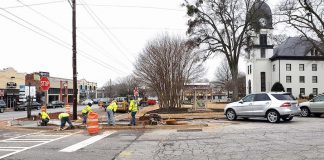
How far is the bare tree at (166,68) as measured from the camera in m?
32.6

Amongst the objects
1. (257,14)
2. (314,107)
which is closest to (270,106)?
(314,107)

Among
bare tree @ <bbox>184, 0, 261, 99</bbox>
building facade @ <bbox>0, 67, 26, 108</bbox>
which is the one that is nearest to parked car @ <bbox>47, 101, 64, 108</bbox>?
building facade @ <bbox>0, 67, 26, 108</bbox>

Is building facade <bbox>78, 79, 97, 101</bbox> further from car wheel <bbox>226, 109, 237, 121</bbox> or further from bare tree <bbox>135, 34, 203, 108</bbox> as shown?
car wheel <bbox>226, 109, 237, 121</bbox>

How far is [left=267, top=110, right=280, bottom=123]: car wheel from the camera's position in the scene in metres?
19.8

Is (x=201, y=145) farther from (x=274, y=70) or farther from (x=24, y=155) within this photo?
(x=274, y=70)

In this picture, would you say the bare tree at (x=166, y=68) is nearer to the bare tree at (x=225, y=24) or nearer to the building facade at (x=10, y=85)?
the bare tree at (x=225, y=24)

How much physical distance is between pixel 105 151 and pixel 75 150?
973mm

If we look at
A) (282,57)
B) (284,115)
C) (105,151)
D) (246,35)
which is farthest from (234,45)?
(282,57)

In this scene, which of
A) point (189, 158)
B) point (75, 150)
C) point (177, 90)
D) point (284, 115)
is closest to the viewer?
point (189, 158)

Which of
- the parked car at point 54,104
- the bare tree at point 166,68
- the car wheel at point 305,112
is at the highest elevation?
the bare tree at point 166,68

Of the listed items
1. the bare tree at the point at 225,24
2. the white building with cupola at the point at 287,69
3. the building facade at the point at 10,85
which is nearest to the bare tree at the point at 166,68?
the bare tree at the point at 225,24

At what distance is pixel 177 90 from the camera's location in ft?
109

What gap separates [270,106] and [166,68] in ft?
44.9

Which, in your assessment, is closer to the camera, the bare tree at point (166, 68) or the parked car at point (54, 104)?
the bare tree at point (166, 68)
